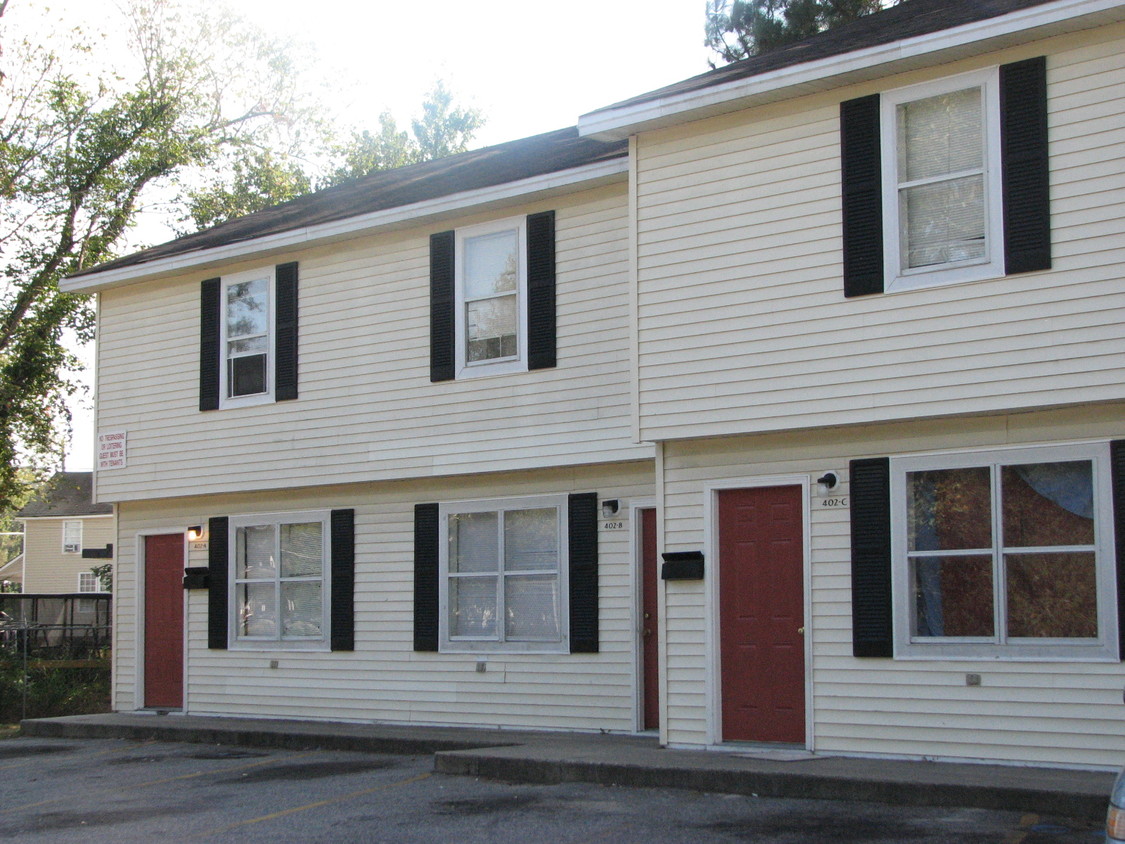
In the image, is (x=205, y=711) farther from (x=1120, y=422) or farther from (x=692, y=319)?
(x=1120, y=422)

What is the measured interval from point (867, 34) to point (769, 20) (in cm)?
1838

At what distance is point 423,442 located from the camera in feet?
47.2

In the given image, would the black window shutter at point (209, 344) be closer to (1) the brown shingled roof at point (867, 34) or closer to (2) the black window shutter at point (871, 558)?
(1) the brown shingled roof at point (867, 34)

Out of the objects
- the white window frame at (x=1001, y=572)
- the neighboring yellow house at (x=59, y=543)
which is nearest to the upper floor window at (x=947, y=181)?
the white window frame at (x=1001, y=572)

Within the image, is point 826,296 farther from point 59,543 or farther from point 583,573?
point 59,543

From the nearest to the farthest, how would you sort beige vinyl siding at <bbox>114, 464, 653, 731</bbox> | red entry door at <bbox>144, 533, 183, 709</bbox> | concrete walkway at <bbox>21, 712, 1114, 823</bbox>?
concrete walkway at <bbox>21, 712, 1114, 823</bbox> → beige vinyl siding at <bbox>114, 464, 653, 731</bbox> → red entry door at <bbox>144, 533, 183, 709</bbox>

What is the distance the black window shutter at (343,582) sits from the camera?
15078 millimetres

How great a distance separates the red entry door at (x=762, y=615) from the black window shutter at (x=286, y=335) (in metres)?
6.42

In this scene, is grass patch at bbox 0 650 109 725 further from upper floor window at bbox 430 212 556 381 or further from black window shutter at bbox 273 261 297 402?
upper floor window at bbox 430 212 556 381

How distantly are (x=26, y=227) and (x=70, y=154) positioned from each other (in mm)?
1740

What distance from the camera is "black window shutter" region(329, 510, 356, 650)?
15078 millimetres

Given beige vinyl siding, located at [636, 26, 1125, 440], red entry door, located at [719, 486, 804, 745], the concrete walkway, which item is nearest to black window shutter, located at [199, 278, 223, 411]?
the concrete walkway

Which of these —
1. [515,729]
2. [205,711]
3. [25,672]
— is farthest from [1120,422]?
[25,672]

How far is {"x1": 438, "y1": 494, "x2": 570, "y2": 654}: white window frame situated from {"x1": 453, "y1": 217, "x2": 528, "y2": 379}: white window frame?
1.44 meters
